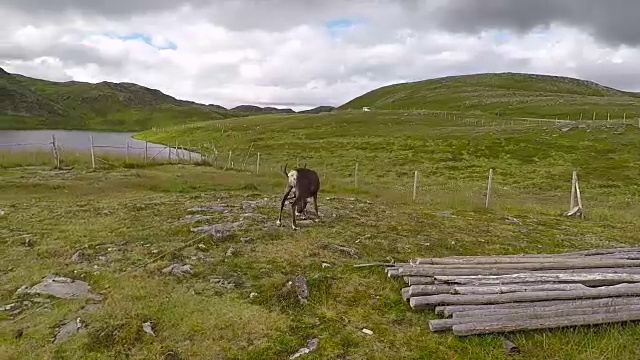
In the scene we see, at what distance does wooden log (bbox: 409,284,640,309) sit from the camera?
8.09 meters

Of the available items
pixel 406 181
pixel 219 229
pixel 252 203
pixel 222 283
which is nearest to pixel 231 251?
pixel 222 283

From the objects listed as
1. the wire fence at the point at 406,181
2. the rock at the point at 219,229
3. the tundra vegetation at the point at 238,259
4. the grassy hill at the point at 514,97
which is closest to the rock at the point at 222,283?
the tundra vegetation at the point at 238,259

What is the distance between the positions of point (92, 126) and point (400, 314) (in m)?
208

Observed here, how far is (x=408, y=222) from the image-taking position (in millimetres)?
15719

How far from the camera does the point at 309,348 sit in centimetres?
721

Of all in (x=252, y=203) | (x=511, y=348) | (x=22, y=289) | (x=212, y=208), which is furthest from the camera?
(x=252, y=203)

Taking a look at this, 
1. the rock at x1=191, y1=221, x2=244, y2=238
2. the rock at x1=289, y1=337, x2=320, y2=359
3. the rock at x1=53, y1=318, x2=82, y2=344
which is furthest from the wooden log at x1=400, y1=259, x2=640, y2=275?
the rock at x1=53, y1=318, x2=82, y2=344

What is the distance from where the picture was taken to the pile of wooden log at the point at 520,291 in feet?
25.0

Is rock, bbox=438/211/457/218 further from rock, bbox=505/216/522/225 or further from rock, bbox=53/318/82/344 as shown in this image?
rock, bbox=53/318/82/344

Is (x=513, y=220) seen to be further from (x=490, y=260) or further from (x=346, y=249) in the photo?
(x=346, y=249)

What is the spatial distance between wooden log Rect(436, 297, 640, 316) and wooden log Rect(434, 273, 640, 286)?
0.69 meters

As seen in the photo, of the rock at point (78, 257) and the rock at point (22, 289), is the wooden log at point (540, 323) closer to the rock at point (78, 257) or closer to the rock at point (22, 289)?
the rock at point (22, 289)

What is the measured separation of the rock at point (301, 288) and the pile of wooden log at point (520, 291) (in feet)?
6.01

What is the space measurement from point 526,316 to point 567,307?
83cm
